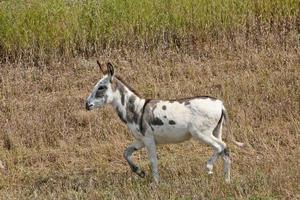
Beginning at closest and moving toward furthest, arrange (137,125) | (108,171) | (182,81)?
(137,125) < (108,171) < (182,81)

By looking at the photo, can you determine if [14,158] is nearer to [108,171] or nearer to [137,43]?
[108,171]

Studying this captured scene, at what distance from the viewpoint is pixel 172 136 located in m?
9.59

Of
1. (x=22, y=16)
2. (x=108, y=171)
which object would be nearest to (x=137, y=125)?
(x=108, y=171)

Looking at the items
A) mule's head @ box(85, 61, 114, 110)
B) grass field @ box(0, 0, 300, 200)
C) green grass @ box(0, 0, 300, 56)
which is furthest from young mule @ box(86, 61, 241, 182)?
green grass @ box(0, 0, 300, 56)

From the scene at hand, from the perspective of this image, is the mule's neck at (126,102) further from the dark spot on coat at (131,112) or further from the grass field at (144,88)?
the grass field at (144,88)

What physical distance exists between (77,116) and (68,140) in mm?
744

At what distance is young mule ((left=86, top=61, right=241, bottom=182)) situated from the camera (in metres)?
9.45

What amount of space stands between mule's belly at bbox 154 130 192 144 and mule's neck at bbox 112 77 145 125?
432 millimetres

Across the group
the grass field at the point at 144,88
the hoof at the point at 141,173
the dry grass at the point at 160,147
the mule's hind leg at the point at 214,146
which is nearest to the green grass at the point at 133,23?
the grass field at the point at 144,88

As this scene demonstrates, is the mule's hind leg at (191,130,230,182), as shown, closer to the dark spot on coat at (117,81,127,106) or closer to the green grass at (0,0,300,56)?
the dark spot on coat at (117,81,127,106)

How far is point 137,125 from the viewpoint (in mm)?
9781

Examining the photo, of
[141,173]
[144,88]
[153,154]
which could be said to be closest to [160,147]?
[141,173]

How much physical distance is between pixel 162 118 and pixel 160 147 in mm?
2010

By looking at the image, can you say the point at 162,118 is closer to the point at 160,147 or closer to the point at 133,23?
the point at 160,147
